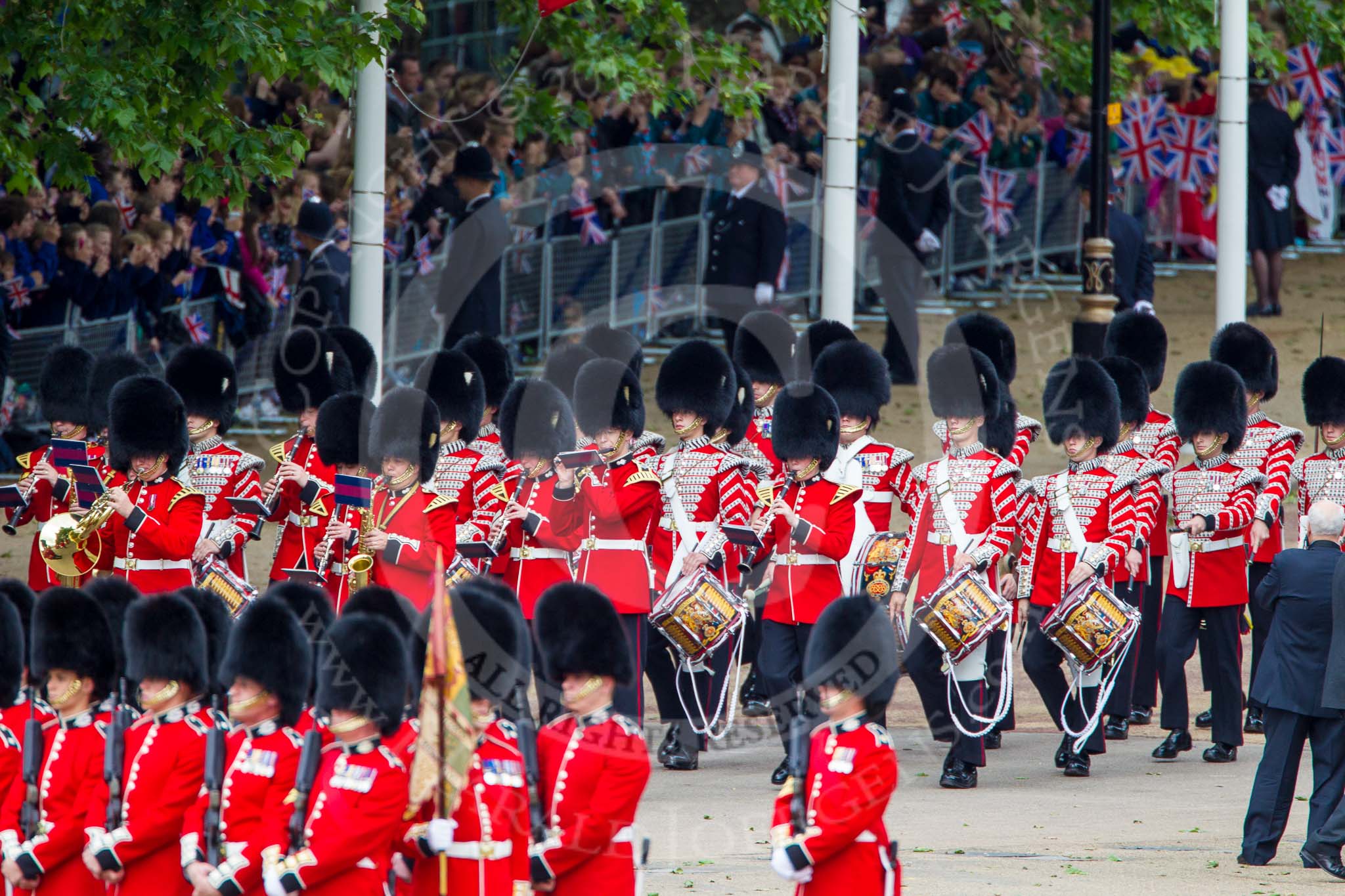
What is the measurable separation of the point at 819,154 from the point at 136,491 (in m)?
7.70

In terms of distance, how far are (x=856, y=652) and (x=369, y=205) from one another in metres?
5.00

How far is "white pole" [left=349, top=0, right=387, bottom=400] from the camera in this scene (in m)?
10.3

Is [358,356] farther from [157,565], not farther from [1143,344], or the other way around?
[1143,344]

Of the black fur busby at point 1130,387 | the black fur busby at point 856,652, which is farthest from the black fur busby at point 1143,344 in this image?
the black fur busby at point 856,652

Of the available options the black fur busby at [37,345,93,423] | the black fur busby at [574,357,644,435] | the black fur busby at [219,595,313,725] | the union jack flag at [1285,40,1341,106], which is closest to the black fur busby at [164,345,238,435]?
the black fur busby at [37,345,93,423]

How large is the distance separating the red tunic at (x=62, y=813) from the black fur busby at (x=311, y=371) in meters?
3.76

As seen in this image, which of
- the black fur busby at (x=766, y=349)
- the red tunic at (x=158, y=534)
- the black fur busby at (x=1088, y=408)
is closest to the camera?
the red tunic at (x=158, y=534)

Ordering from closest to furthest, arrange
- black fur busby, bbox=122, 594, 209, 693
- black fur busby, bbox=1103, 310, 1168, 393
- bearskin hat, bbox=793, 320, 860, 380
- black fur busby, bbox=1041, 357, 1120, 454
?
black fur busby, bbox=122, 594, 209, 693 → black fur busby, bbox=1041, 357, 1120, 454 → bearskin hat, bbox=793, 320, 860, 380 → black fur busby, bbox=1103, 310, 1168, 393

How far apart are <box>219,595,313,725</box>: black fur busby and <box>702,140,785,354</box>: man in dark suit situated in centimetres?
833

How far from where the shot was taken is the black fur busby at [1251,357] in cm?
1015

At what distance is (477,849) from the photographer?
568cm

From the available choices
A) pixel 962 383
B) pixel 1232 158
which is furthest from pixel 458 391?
pixel 1232 158

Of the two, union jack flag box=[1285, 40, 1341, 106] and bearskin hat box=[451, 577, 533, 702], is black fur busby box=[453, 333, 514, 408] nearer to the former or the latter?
bearskin hat box=[451, 577, 533, 702]

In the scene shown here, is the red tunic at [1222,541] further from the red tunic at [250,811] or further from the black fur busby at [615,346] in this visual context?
the red tunic at [250,811]
